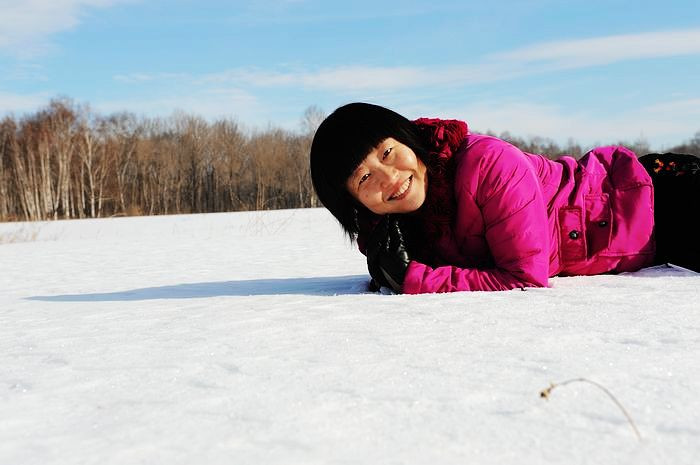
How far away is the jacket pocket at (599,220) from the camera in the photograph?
272cm

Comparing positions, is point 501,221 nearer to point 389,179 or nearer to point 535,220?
point 535,220

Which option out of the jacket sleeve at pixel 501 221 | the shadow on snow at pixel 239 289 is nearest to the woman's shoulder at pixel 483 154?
the jacket sleeve at pixel 501 221

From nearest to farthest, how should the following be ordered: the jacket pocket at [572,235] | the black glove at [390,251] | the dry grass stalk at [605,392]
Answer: the dry grass stalk at [605,392]
the black glove at [390,251]
the jacket pocket at [572,235]

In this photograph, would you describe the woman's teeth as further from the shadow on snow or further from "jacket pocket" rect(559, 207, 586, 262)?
"jacket pocket" rect(559, 207, 586, 262)

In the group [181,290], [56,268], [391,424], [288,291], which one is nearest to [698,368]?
[391,424]

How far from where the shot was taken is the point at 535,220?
2.42m

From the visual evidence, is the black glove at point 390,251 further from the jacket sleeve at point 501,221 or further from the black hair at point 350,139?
the black hair at point 350,139

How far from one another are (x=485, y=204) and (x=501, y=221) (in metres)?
0.10

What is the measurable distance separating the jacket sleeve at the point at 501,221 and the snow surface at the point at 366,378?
0.13 metres

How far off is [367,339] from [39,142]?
39.8 meters

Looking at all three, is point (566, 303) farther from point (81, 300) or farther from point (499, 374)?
point (81, 300)

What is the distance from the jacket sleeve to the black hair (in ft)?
0.83

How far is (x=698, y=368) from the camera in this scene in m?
1.31

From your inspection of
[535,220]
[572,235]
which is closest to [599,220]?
[572,235]
